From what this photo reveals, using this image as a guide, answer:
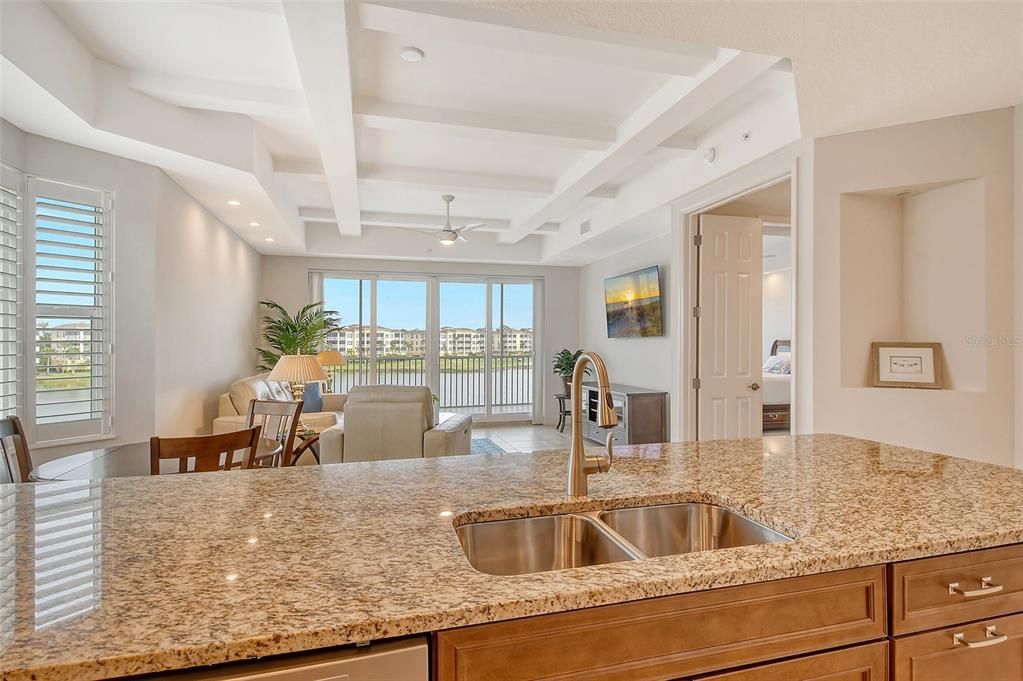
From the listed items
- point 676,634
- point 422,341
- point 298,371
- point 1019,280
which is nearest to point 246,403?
point 298,371

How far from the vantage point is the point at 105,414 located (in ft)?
11.1

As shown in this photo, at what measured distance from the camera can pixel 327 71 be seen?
Answer: 2469 millimetres

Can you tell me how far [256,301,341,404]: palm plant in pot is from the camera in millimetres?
6684

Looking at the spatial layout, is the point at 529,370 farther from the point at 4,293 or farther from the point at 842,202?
the point at 4,293

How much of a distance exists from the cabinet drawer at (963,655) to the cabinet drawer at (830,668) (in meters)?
0.04

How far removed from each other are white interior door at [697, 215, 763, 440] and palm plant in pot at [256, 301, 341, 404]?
487 centimetres

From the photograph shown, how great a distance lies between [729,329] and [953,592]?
3.29m

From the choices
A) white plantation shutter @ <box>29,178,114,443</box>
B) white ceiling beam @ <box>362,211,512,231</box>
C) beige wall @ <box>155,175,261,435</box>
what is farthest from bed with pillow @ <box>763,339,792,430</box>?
white plantation shutter @ <box>29,178,114,443</box>

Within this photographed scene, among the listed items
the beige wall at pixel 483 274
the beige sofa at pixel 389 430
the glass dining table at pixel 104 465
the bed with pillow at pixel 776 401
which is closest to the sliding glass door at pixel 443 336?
the beige wall at pixel 483 274

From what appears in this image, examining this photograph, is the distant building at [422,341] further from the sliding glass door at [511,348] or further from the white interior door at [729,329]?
the white interior door at [729,329]

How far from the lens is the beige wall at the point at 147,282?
10.4 ft

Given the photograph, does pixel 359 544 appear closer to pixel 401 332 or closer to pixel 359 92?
pixel 359 92

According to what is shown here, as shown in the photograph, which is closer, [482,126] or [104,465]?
[104,465]

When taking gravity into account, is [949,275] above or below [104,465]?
above
